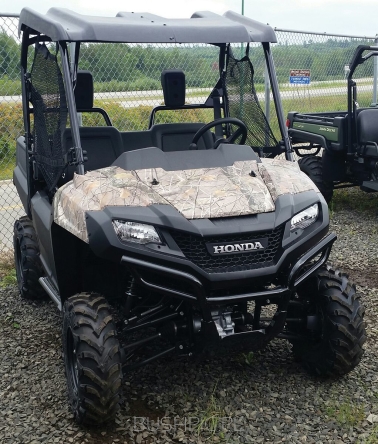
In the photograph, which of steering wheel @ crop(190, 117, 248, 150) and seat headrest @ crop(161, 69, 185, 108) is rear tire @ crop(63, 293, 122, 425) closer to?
steering wheel @ crop(190, 117, 248, 150)

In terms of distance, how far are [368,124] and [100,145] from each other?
154 inches

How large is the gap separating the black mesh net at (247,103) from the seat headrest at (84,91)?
97 centimetres

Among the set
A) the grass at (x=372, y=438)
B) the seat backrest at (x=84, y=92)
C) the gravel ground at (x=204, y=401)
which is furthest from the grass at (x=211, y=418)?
the seat backrest at (x=84, y=92)

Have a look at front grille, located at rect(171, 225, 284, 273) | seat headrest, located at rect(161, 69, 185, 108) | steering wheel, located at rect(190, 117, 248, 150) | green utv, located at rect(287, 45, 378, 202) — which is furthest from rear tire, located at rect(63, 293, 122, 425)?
green utv, located at rect(287, 45, 378, 202)

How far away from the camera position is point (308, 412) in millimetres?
3139

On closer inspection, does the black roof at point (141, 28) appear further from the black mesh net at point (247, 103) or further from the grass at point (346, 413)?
the grass at point (346, 413)

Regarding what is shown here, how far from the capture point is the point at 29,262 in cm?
455

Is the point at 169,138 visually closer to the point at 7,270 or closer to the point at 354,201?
the point at 7,270

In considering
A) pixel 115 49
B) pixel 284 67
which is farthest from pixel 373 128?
pixel 284 67

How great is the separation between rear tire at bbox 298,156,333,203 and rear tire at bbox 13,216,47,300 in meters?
3.98

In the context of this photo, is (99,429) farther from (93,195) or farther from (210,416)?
(93,195)

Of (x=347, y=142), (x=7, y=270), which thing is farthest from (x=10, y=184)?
(x=347, y=142)

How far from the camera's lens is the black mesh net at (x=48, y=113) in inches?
140

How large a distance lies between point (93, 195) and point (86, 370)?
791 mm
